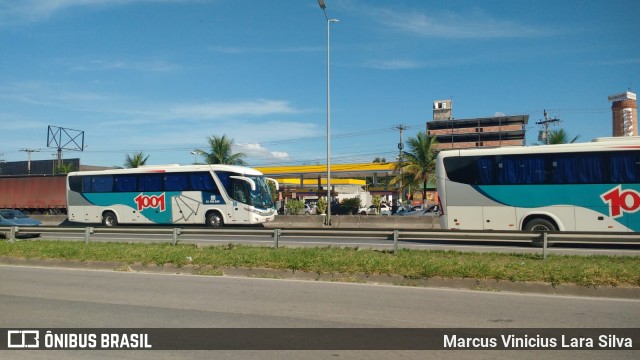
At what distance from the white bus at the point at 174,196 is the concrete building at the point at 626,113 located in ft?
297

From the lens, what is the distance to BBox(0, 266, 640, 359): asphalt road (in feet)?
20.0

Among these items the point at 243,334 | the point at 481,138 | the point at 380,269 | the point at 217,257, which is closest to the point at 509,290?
the point at 380,269

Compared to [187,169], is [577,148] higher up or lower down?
lower down

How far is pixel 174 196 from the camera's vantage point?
2859 centimetres

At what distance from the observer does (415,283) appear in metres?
10.4

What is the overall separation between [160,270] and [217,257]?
4.66 feet

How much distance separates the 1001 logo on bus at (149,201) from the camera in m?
28.9

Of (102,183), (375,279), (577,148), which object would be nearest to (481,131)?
(102,183)

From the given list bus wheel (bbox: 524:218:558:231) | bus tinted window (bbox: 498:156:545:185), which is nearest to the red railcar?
bus tinted window (bbox: 498:156:545:185)

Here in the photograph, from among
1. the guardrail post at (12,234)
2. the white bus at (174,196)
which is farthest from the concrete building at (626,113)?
the guardrail post at (12,234)

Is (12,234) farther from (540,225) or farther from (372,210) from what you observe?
(372,210)

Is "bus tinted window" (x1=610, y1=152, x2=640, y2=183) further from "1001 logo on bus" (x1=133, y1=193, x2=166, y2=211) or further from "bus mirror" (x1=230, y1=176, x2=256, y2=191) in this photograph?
"1001 logo on bus" (x1=133, y1=193, x2=166, y2=211)

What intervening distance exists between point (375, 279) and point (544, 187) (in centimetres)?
988

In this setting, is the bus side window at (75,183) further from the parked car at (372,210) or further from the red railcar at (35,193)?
the parked car at (372,210)
